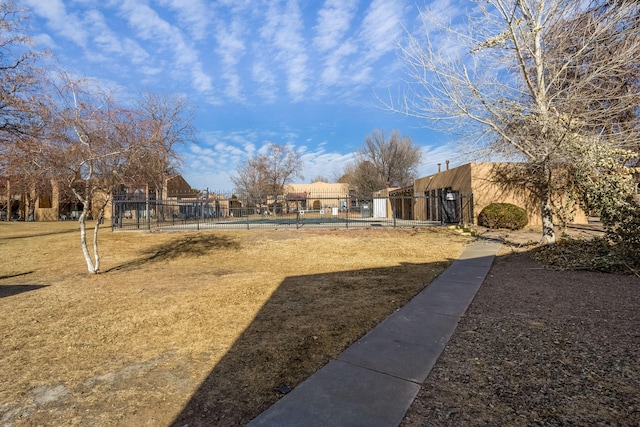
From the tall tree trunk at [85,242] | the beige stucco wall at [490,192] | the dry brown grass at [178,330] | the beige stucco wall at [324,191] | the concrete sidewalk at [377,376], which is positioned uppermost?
the beige stucco wall at [324,191]

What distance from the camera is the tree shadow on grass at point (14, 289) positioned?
6.17m

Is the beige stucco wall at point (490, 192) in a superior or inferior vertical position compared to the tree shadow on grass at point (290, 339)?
superior

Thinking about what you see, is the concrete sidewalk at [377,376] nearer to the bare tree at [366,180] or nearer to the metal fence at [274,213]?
the metal fence at [274,213]

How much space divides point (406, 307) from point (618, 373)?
7.58ft

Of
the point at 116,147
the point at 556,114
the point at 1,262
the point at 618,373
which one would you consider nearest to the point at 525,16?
the point at 556,114

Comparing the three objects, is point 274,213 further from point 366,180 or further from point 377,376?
point 366,180

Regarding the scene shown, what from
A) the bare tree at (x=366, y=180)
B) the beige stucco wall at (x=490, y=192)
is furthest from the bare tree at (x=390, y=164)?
the beige stucco wall at (x=490, y=192)

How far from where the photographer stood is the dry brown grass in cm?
246

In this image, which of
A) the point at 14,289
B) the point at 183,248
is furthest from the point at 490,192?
the point at 14,289

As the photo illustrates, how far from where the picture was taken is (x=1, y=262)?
9945 millimetres

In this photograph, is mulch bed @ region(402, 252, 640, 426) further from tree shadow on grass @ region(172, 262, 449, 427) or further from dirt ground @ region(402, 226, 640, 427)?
tree shadow on grass @ region(172, 262, 449, 427)

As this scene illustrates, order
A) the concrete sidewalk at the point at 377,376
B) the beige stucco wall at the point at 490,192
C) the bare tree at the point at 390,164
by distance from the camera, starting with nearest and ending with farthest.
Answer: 1. the concrete sidewalk at the point at 377,376
2. the beige stucco wall at the point at 490,192
3. the bare tree at the point at 390,164

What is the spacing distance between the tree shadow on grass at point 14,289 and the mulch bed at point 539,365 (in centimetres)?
770

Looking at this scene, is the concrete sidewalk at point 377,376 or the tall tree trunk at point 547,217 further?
the tall tree trunk at point 547,217
